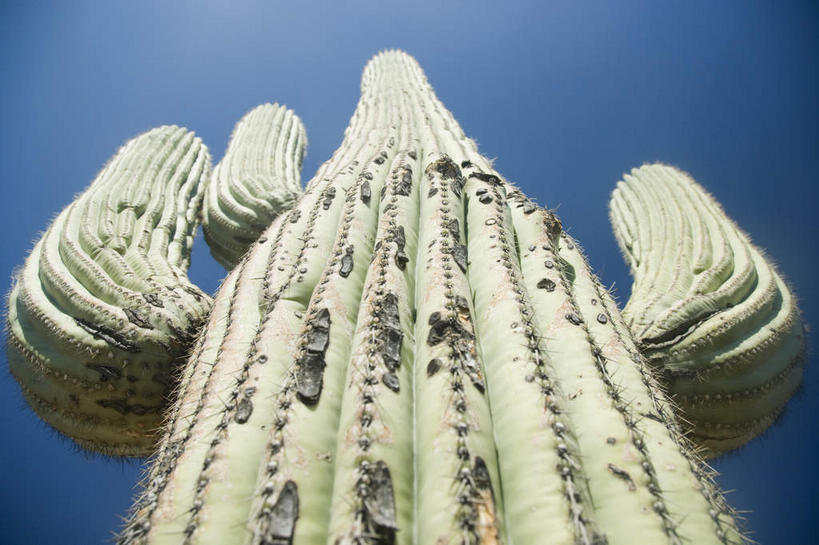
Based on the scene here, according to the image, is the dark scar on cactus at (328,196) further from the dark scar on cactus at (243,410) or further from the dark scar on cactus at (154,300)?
the dark scar on cactus at (243,410)

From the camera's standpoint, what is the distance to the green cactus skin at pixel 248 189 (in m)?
4.48

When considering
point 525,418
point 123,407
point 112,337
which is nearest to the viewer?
point 525,418

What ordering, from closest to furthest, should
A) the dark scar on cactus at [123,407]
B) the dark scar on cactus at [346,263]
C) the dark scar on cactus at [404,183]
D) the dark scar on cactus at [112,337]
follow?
the dark scar on cactus at [346,263] → the dark scar on cactus at [112,337] → the dark scar on cactus at [123,407] → the dark scar on cactus at [404,183]

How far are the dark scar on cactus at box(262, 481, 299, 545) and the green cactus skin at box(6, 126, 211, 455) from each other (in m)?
1.68

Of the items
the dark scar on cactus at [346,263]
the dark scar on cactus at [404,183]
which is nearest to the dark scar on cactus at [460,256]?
the dark scar on cactus at [346,263]

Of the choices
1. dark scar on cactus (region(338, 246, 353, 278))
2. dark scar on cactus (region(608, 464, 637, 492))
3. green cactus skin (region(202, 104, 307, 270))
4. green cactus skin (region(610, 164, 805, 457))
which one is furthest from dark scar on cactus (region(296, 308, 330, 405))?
green cactus skin (region(202, 104, 307, 270))

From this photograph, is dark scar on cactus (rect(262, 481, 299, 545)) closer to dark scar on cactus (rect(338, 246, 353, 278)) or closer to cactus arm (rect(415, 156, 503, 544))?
cactus arm (rect(415, 156, 503, 544))

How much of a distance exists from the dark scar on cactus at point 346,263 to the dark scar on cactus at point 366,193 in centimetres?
58

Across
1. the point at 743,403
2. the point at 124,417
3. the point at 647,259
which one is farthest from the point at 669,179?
the point at 124,417

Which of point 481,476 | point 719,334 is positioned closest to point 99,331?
point 481,476

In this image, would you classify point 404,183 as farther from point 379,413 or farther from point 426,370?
point 379,413

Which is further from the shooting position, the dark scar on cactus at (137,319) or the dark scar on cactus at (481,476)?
the dark scar on cactus at (137,319)

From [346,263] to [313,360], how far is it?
2.03 ft

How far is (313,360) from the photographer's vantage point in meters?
1.71
